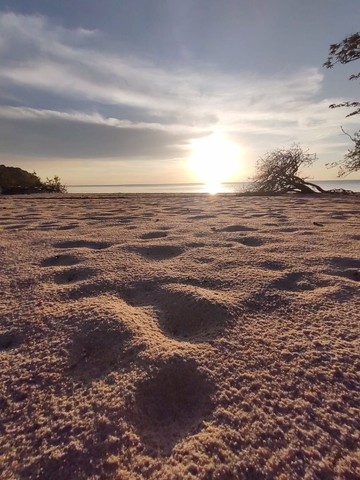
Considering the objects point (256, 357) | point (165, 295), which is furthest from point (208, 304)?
point (256, 357)

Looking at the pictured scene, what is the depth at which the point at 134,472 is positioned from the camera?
622 mm

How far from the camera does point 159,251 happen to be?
2.10m

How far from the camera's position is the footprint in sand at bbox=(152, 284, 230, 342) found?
1131 mm

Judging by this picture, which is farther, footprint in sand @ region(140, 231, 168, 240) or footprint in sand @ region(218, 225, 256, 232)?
footprint in sand @ region(218, 225, 256, 232)

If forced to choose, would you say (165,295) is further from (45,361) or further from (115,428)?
(115,428)

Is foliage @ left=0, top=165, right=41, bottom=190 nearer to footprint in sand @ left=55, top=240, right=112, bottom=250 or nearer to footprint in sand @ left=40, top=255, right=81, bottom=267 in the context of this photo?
footprint in sand @ left=55, top=240, right=112, bottom=250

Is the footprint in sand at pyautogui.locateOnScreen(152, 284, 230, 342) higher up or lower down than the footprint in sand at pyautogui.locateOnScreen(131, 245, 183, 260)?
lower down

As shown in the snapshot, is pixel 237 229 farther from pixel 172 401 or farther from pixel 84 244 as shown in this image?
pixel 172 401

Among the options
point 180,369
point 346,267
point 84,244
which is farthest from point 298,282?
point 84,244

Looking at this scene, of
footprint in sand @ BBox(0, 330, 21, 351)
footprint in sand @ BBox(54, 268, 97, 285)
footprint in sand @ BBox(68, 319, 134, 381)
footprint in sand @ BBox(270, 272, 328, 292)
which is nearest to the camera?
footprint in sand @ BBox(68, 319, 134, 381)

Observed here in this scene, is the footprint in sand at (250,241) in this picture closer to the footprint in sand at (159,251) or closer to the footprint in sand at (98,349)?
the footprint in sand at (159,251)

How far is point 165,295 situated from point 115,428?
2.30ft

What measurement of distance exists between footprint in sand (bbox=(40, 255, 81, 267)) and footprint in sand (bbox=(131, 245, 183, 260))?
386 millimetres

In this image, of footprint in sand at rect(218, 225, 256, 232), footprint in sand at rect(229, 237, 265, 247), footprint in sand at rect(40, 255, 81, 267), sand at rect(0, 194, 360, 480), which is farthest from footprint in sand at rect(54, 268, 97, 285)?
footprint in sand at rect(218, 225, 256, 232)
